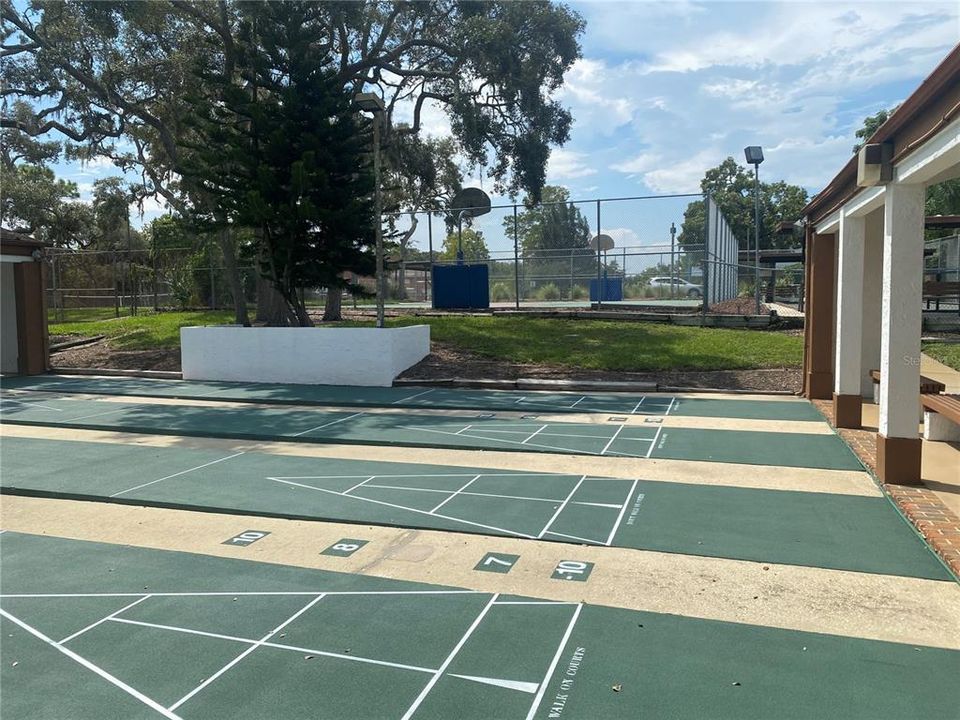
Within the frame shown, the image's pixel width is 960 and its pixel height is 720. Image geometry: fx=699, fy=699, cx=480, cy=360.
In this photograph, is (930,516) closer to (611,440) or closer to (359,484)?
(611,440)

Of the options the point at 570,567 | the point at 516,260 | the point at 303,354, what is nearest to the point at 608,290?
the point at 516,260

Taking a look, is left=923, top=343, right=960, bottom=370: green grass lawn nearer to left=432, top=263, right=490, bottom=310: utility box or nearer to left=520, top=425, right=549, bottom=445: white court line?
left=520, top=425, right=549, bottom=445: white court line

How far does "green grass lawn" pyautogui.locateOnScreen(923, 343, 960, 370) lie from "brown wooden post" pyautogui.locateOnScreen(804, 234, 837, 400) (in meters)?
3.76

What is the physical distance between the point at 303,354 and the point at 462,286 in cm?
853

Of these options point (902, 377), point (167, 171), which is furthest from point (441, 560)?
point (167, 171)

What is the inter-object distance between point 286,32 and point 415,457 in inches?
492

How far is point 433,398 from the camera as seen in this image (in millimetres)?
13547

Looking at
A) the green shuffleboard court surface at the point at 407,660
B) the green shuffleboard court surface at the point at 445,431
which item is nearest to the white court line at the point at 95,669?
the green shuffleboard court surface at the point at 407,660

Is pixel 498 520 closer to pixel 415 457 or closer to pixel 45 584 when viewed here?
pixel 415 457

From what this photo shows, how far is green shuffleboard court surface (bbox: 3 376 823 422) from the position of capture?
11.6m

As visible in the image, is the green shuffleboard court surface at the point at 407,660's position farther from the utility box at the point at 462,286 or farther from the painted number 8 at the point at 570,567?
the utility box at the point at 462,286

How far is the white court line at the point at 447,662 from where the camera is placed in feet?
11.0

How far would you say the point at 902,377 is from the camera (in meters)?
6.73

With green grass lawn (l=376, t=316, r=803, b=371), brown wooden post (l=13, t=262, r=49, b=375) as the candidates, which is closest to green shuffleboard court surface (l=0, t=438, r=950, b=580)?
green grass lawn (l=376, t=316, r=803, b=371)
